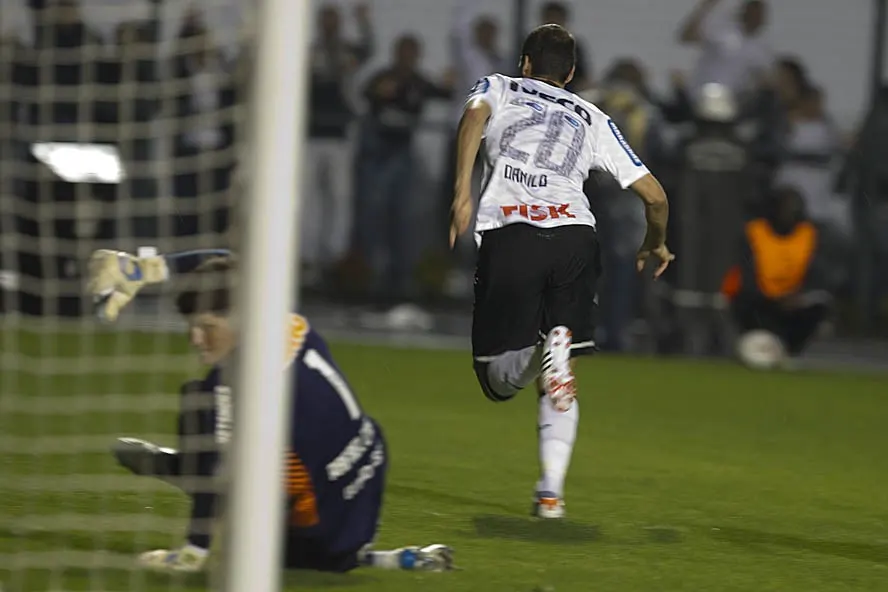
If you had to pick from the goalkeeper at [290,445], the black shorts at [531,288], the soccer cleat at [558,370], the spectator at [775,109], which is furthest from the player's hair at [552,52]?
the spectator at [775,109]

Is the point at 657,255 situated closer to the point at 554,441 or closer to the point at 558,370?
the point at 558,370

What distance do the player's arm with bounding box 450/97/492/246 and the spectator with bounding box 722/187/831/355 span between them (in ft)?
26.3

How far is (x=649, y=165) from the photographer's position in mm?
14867

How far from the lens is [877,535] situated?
651 cm

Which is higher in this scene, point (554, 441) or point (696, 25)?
point (696, 25)

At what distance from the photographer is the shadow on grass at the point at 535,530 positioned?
236 inches

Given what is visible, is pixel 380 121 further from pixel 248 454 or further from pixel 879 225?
pixel 248 454

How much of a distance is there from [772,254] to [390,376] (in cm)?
377

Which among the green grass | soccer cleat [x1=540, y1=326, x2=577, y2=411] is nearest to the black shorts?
soccer cleat [x1=540, y1=326, x2=577, y2=411]

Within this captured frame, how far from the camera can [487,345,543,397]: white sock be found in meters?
6.50

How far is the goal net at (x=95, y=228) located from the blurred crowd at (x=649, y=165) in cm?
421

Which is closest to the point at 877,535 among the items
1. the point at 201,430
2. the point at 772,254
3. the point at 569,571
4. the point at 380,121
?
the point at 569,571

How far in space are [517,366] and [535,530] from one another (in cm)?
67

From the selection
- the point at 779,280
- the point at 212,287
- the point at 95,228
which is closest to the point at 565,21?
the point at 779,280
